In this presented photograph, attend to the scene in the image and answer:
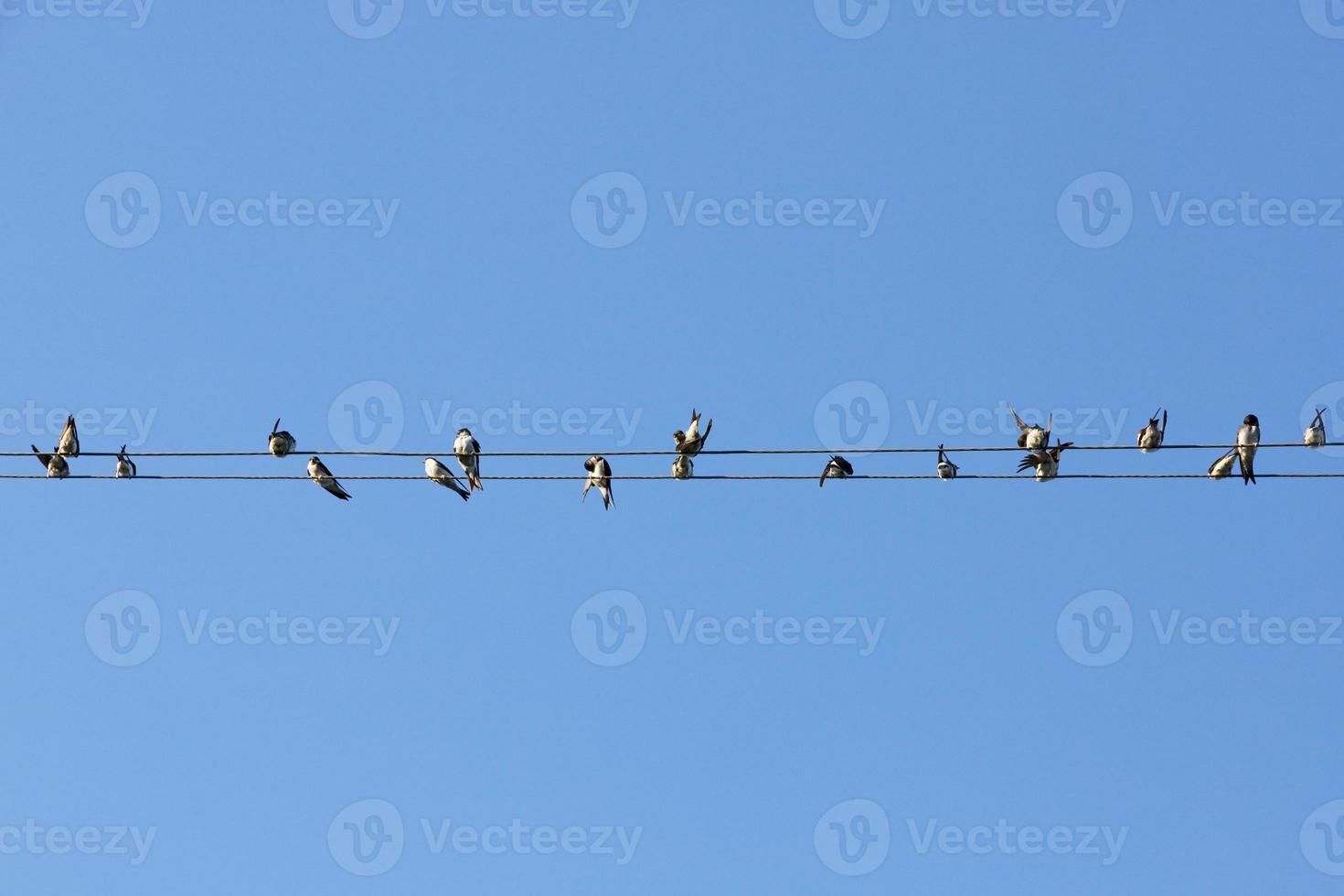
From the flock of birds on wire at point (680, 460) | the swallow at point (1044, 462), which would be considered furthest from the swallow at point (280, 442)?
the swallow at point (1044, 462)

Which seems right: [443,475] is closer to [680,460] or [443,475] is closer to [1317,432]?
[680,460]

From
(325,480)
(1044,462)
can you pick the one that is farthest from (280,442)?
(1044,462)

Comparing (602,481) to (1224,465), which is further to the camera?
(602,481)

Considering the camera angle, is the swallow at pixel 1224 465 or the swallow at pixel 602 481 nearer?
the swallow at pixel 1224 465

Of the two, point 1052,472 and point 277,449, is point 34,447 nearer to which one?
point 277,449

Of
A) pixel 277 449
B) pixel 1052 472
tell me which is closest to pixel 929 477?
pixel 1052 472

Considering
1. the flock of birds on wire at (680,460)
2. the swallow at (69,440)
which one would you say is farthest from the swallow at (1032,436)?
the swallow at (69,440)

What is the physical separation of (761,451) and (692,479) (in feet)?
5.62

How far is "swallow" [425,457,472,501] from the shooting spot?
18500 mm

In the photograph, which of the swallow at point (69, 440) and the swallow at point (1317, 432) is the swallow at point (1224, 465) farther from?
the swallow at point (69, 440)

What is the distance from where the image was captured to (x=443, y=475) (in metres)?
18.8

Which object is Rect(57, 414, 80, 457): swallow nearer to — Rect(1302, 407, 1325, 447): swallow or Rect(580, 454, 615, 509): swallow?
Rect(580, 454, 615, 509): swallow

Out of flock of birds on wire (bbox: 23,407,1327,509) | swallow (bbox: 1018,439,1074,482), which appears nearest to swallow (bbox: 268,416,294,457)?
flock of birds on wire (bbox: 23,407,1327,509)

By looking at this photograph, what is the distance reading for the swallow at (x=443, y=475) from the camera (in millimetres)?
18500
